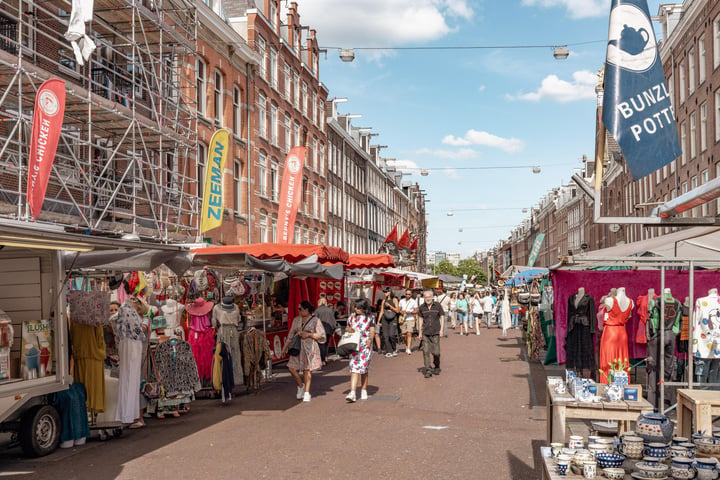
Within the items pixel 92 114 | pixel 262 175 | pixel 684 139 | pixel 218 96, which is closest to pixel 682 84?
pixel 684 139

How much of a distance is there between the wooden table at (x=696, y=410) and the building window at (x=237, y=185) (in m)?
23.3

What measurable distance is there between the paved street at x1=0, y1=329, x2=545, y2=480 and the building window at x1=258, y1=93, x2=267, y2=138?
Answer: 19204 millimetres

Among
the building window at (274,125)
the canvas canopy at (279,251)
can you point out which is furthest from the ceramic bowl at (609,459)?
the building window at (274,125)

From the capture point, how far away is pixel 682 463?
3.85 m

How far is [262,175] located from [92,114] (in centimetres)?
1491

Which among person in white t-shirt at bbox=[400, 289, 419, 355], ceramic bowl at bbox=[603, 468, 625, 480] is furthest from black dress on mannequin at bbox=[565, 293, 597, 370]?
person in white t-shirt at bbox=[400, 289, 419, 355]

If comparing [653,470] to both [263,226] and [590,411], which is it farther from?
[263,226]

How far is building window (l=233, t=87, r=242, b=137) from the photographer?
2803 centimetres

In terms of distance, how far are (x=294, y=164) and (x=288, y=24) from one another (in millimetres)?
15003

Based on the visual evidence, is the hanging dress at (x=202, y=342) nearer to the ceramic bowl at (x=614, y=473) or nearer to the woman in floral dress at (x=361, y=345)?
the woman in floral dress at (x=361, y=345)

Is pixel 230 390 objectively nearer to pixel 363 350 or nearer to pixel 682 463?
pixel 363 350

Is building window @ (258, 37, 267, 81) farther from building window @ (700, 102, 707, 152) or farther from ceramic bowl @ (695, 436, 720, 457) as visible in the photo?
ceramic bowl @ (695, 436, 720, 457)

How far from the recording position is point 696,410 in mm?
5715

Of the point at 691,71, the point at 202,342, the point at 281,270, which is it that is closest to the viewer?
the point at 202,342
